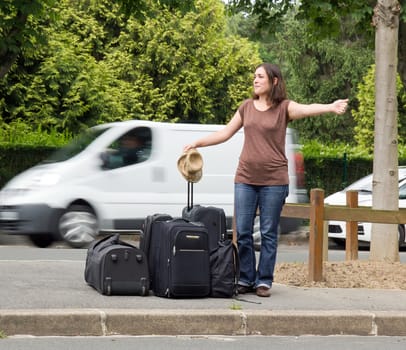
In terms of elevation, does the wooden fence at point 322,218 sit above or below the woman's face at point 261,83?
below

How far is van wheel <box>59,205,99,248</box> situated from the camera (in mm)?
18422

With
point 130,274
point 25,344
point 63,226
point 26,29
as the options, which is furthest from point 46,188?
point 25,344

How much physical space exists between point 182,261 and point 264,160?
3.58 feet

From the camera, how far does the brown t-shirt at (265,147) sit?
963 cm

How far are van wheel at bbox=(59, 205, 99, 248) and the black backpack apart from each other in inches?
358

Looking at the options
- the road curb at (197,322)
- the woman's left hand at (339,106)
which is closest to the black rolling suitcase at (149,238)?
the road curb at (197,322)

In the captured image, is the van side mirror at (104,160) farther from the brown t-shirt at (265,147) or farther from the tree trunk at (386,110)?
the brown t-shirt at (265,147)

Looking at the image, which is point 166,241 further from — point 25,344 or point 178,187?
point 178,187

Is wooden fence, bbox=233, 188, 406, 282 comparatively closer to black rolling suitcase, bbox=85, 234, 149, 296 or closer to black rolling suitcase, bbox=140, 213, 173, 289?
black rolling suitcase, bbox=140, 213, 173, 289

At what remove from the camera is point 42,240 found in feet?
61.5

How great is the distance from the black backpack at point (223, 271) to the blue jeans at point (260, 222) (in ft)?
1.12

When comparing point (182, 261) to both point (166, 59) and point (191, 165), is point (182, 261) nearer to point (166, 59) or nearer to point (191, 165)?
point (191, 165)

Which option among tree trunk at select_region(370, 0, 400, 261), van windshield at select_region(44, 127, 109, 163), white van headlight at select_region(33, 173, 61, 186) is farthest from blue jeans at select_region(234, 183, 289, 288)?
van windshield at select_region(44, 127, 109, 163)

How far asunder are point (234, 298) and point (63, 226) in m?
9.13
